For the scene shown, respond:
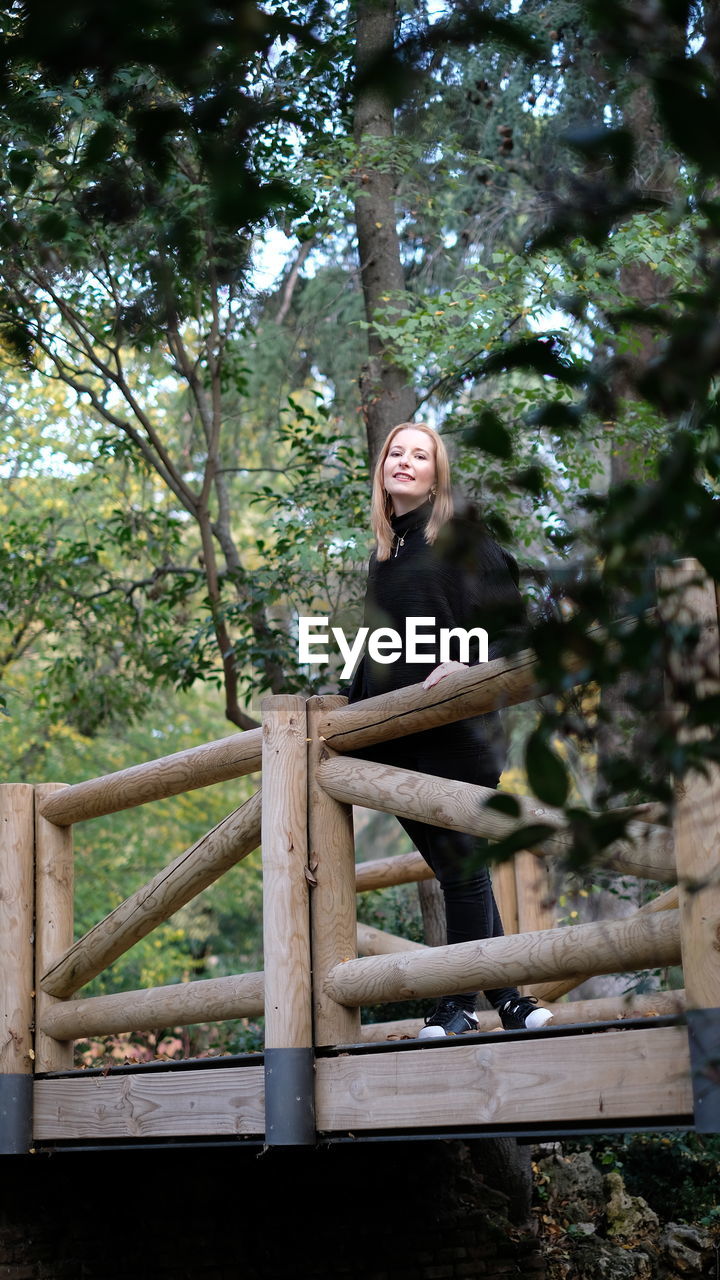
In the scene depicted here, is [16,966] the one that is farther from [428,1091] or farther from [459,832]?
[428,1091]

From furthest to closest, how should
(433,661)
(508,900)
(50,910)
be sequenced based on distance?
(508,900) → (50,910) → (433,661)

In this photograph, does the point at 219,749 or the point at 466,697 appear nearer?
the point at 466,697

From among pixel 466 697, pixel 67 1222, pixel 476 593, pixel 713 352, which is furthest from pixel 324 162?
pixel 713 352

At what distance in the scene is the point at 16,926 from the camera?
16.2 feet

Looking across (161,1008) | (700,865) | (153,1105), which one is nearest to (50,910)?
(161,1008)

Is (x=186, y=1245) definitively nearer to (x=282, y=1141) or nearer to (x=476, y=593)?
(x=282, y=1141)

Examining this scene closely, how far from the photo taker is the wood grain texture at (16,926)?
15.9 feet

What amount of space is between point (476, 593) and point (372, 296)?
4247 millimetres

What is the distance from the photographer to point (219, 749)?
4.38 m

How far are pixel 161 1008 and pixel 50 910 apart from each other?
81cm

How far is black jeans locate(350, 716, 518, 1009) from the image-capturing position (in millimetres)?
3900

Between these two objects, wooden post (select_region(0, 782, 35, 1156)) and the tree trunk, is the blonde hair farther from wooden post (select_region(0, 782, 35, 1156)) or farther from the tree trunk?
the tree trunk

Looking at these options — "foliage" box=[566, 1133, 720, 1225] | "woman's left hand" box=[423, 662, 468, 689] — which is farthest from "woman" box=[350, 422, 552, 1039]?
"foliage" box=[566, 1133, 720, 1225]

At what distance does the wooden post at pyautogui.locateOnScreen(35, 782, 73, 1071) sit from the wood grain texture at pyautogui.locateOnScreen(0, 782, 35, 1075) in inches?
1.1
